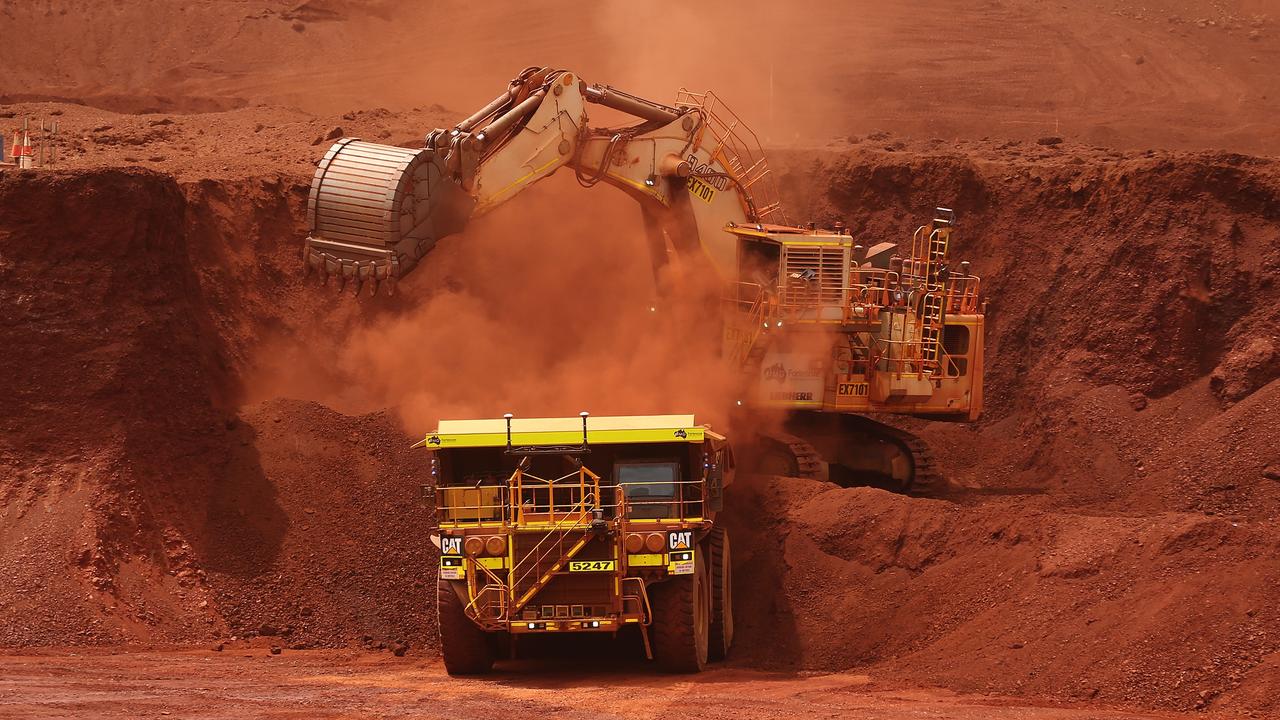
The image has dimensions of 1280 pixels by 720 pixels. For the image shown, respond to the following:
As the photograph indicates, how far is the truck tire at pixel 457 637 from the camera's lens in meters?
18.3

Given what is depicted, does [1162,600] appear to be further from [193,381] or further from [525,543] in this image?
[193,381]

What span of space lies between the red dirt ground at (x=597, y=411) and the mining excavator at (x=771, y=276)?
5.09 feet

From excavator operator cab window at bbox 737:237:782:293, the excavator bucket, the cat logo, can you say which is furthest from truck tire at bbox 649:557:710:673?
excavator operator cab window at bbox 737:237:782:293

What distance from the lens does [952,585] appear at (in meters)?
20.8

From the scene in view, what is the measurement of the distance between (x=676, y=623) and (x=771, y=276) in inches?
328

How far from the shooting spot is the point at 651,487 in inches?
731

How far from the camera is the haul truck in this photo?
17922 mm

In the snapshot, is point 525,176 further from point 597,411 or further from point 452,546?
point 452,546

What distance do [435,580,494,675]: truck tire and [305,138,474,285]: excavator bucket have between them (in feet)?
12.8

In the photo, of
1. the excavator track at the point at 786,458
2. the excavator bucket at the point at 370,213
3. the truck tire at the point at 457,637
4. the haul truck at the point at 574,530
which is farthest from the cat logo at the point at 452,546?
the excavator track at the point at 786,458

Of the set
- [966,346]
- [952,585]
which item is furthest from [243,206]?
[952,585]

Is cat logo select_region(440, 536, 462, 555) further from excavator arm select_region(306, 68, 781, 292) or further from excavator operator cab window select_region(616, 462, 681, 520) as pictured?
excavator arm select_region(306, 68, 781, 292)

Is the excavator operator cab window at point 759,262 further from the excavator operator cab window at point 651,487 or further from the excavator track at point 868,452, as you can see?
the excavator operator cab window at point 651,487

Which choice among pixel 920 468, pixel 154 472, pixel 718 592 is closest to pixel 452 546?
pixel 718 592
